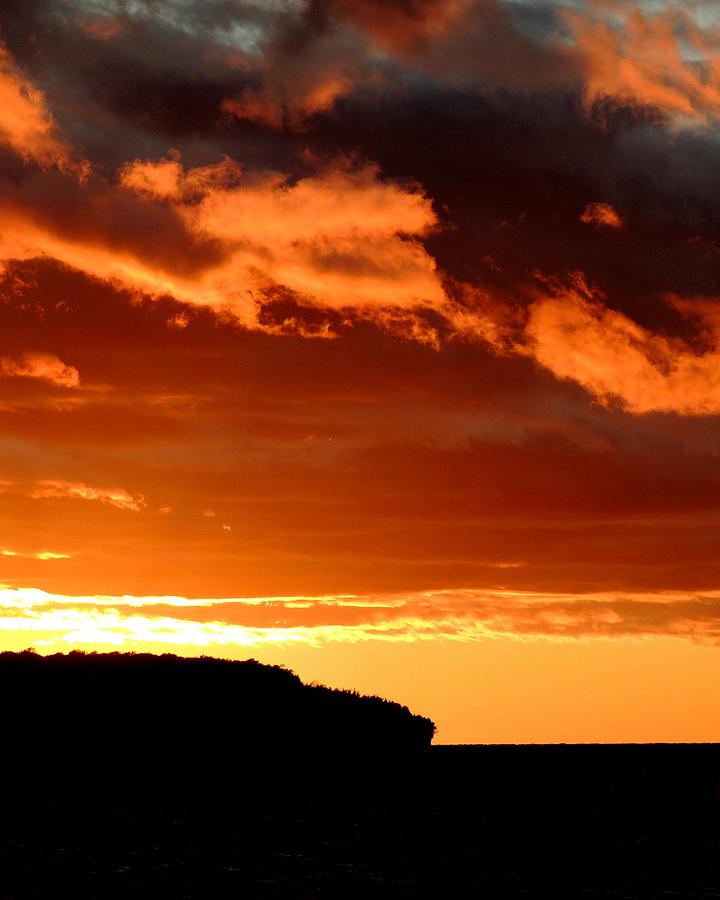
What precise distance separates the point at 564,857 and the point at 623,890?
60.7ft

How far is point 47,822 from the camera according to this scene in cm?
12181

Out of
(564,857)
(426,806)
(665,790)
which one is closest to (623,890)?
(564,857)

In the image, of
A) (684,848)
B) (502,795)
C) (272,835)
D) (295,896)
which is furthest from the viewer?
(502,795)

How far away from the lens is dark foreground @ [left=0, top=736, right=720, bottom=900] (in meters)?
77.5

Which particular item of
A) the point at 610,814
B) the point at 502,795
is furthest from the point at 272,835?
the point at 502,795

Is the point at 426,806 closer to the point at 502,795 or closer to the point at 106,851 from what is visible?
the point at 502,795

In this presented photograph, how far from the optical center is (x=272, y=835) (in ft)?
360

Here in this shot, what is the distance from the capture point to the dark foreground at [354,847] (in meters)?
77.5

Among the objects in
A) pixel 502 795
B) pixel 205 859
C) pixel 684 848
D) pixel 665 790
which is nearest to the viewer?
pixel 205 859

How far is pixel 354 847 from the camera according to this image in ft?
333

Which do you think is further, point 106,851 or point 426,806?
point 426,806

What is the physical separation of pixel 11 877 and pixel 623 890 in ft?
121

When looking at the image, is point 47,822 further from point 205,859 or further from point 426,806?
point 426,806

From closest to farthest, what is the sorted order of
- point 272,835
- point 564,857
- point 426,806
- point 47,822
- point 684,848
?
point 564,857
point 684,848
point 272,835
point 47,822
point 426,806
